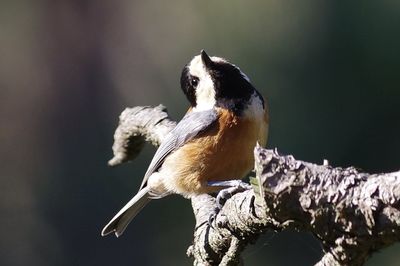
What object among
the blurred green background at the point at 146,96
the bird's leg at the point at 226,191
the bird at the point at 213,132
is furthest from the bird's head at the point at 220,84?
the blurred green background at the point at 146,96

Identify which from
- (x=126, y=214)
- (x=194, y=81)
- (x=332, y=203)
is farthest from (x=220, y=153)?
(x=332, y=203)

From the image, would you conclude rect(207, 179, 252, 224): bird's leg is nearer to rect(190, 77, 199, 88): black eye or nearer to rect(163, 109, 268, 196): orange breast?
rect(163, 109, 268, 196): orange breast

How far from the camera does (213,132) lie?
2771 millimetres

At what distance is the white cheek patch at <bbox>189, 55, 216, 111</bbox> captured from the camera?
284 centimetres

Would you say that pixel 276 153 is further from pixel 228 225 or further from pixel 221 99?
pixel 221 99

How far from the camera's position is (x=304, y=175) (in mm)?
1397

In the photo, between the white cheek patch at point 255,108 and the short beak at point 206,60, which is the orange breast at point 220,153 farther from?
the short beak at point 206,60

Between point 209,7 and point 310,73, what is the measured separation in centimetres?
149

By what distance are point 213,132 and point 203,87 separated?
178mm

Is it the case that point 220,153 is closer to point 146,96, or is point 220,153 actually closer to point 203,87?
point 203,87

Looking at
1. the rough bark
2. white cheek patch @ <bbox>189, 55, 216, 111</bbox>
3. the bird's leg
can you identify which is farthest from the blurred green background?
the rough bark

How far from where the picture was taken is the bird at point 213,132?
2715mm

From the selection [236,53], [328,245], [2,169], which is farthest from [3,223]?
[328,245]

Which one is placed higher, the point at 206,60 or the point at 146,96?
the point at 206,60
